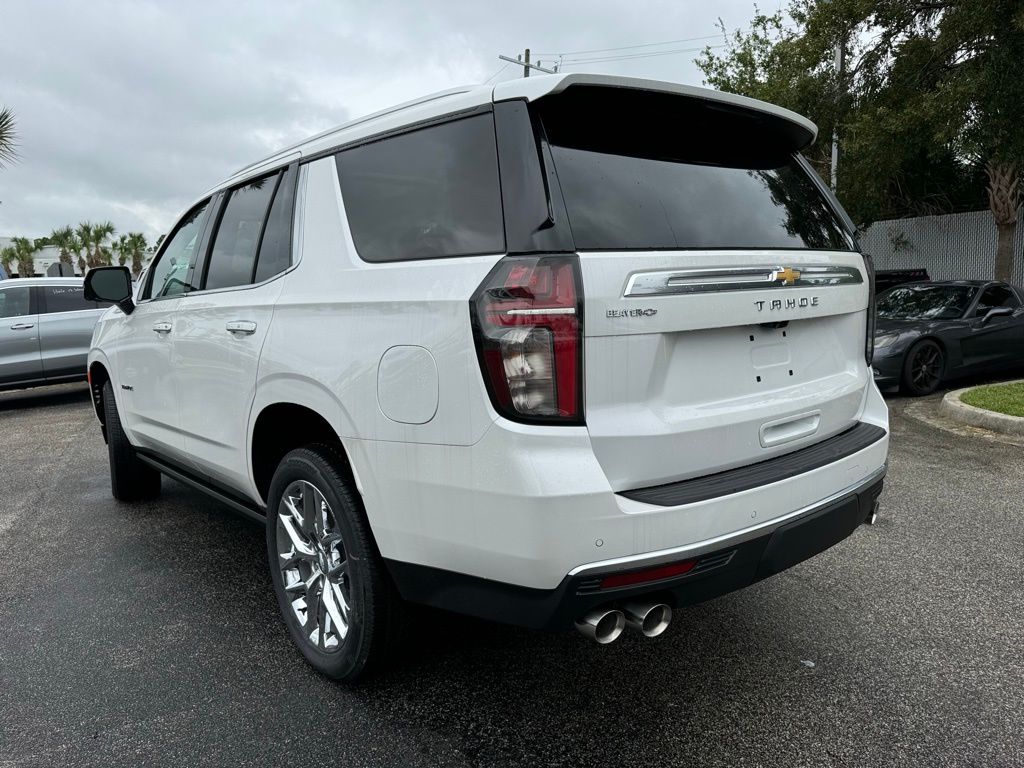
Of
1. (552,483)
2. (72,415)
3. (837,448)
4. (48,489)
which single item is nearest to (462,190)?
(552,483)

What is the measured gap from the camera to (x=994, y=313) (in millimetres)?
9000

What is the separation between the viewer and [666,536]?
207cm

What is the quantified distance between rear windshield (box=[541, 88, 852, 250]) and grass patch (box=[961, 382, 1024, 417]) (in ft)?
17.5

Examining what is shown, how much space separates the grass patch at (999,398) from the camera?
278 inches

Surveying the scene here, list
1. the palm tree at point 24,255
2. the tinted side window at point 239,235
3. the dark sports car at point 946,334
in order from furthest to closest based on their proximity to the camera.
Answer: the palm tree at point 24,255 < the dark sports car at point 946,334 < the tinted side window at point 239,235

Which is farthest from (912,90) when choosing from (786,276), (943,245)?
(786,276)

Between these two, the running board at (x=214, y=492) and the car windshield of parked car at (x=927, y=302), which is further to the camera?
the car windshield of parked car at (x=927, y=302)

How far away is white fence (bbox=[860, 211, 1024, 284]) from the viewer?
666 inches

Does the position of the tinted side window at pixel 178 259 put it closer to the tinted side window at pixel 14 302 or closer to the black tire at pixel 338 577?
the black tire at pixel 338 577

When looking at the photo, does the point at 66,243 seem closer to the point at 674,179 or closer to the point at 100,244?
the point at 100,244

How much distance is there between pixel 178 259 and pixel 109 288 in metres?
0.64

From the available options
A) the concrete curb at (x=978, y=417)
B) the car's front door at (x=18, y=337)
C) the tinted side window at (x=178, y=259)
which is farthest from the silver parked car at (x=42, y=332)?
the concrete curb at (x=978, y=417)

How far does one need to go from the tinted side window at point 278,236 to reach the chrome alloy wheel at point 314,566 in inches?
32.5

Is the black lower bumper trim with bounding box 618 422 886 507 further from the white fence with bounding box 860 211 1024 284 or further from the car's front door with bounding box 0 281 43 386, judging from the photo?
the white fence with bounding box 860 211 1024 284
